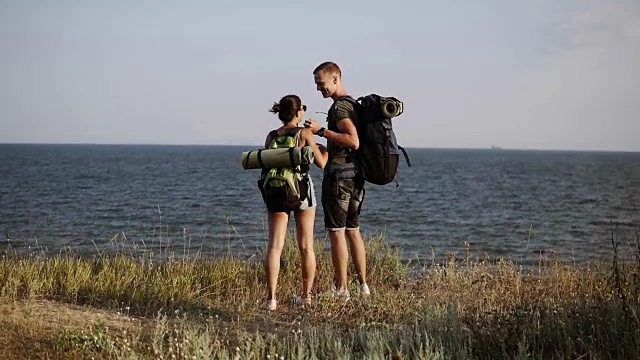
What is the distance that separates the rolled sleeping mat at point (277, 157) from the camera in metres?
5.84

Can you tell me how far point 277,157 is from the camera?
593 cm

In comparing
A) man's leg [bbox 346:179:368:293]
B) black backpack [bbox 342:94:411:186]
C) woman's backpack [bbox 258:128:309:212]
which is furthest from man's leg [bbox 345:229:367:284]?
woman's backpack [bbox 258:128:309:212]

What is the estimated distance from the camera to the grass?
4559 millimetres

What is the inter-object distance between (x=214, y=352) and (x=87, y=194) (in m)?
31.9

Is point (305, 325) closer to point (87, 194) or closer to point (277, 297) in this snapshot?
point (277, 297)

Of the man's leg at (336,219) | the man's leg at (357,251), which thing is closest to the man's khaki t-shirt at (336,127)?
the man's leg at (336,219)

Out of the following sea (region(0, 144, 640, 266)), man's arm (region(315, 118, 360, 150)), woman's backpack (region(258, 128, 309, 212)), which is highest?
man's arm (region(315, 118, 360, 150))

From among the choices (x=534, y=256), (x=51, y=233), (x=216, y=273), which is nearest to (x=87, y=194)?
(x=51, y=233)

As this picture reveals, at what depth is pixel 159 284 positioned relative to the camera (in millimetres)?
6902

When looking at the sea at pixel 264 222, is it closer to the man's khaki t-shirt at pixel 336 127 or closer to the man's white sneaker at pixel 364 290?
the man's white sneaker at pixel 364 290

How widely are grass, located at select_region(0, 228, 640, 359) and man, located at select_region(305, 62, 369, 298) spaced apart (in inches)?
21.7

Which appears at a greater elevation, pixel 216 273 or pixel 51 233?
pixel 216 273

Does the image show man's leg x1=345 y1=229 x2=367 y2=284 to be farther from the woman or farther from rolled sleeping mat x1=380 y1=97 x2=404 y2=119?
rolled sleeping mat x1=380 y1=97 x2=404 y2=119

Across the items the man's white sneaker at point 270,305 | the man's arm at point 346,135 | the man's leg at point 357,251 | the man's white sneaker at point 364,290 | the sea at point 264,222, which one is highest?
the man's arm at point 346,135
